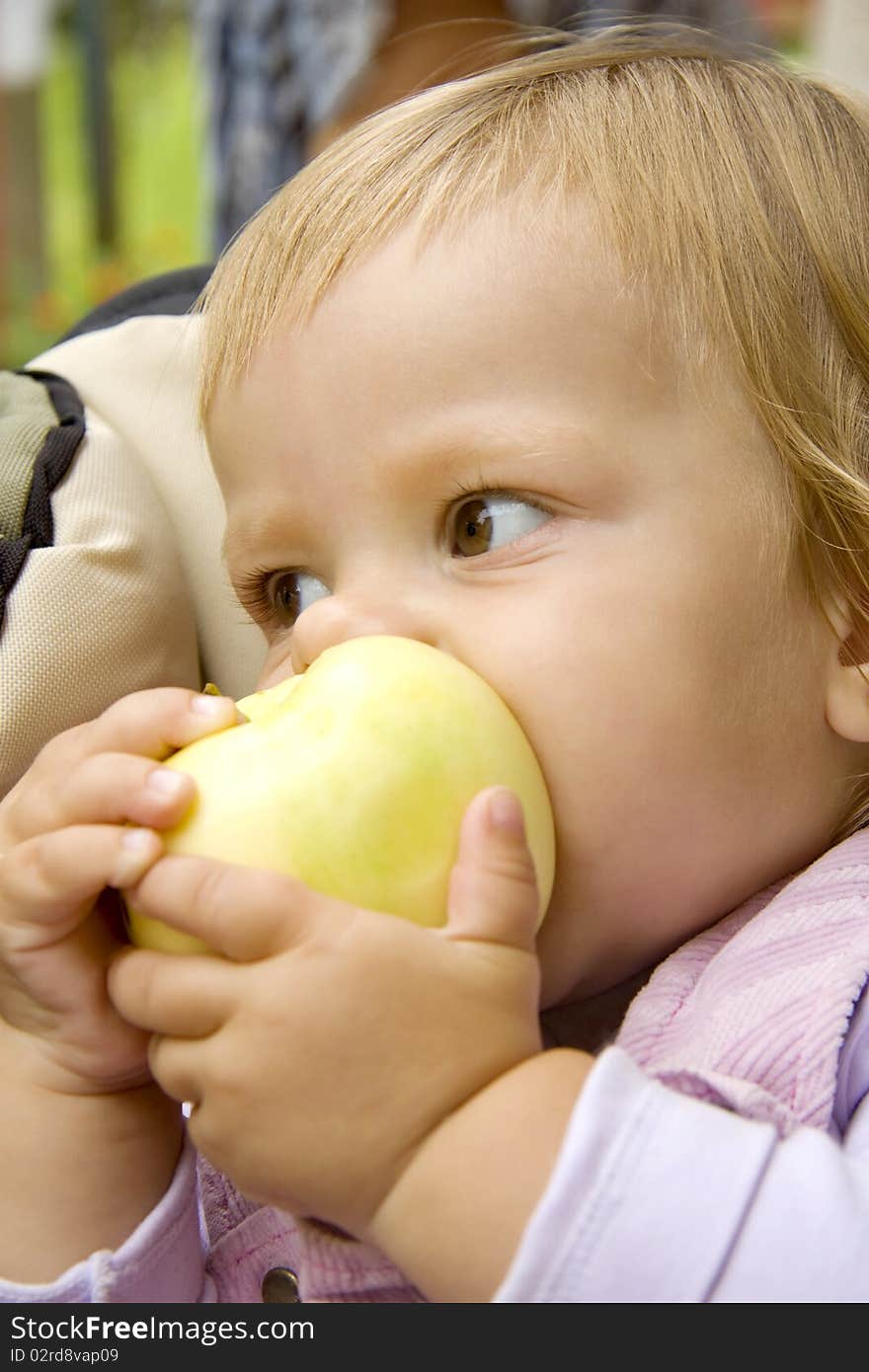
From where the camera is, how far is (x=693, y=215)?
3.50 ft

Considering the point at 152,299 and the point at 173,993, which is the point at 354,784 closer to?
the point at 173,993

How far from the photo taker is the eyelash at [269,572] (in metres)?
1.00

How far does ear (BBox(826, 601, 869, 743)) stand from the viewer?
104 centimetres

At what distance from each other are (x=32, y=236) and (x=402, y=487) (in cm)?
630

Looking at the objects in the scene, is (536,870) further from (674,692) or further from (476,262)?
(476,262)

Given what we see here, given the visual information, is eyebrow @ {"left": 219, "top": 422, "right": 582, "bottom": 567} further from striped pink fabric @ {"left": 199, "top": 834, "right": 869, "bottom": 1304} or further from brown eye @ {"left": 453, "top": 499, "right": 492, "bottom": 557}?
striped pink fabric @ {"left": 199, "top": 834, "right": 869, "bottom": 1304}

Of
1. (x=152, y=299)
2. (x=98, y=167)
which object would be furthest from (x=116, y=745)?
(x=98, y=167)

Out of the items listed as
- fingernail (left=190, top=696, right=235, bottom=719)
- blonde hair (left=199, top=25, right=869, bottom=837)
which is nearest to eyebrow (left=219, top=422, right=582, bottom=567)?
blonde hair (left=199, top=25, right=869, bottom=837)

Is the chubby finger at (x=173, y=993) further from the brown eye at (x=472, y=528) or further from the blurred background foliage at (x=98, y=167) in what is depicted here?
the blurred background foliage at (x=98, y=167)

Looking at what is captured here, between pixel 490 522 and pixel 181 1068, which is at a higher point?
pixel 490 522

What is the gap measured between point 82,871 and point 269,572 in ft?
1.30

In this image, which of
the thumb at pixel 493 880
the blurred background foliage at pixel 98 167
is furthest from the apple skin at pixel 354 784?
the blurred background foliage at pixel 98 167

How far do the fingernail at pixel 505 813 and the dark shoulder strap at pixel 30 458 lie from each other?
0.53 metres

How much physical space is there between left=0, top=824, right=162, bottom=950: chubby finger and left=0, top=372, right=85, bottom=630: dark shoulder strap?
36cm
